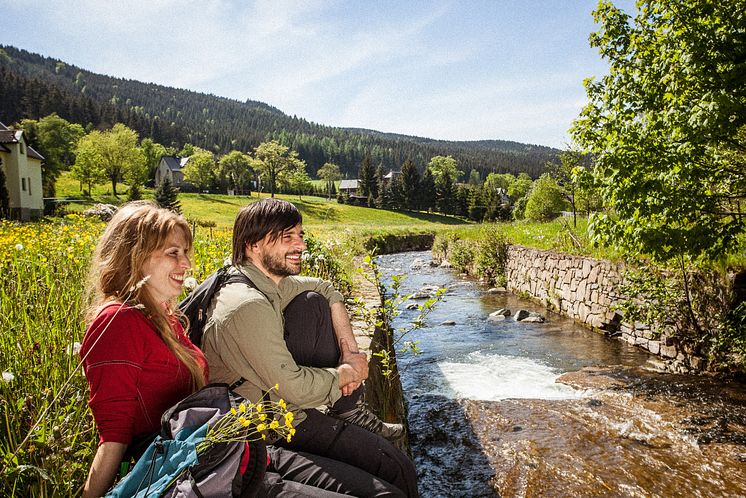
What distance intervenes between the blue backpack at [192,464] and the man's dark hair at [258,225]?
1079mm

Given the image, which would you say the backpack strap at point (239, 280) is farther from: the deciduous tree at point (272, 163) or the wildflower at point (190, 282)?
the deciduous tree at point (272, 163)

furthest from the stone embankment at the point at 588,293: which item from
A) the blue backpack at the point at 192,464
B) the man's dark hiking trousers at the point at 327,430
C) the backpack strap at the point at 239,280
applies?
the blue backpack at the point at 192,464

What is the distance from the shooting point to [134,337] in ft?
5.55

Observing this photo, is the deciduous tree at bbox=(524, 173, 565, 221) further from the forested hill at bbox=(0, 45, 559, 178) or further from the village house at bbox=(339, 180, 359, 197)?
the village house at bbox=(339, 180, 359, 197)

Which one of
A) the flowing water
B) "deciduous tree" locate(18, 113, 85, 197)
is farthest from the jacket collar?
"deciduous tree" locate(18, 113, 85, 197)

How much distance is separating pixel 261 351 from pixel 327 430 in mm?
570

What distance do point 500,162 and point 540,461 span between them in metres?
171

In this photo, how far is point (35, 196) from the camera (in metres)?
35.2

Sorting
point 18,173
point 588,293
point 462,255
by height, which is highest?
point 18,173

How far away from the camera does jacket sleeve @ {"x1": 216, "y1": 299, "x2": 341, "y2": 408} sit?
2039 millimetres

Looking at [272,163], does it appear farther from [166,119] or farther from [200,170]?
[166,119]

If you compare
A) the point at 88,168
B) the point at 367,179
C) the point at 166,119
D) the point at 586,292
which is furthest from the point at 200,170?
the point at 166,119

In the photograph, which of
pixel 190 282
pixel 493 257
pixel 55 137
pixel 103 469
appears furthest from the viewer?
pixel 55 137

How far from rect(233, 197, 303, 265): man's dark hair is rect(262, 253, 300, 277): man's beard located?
107mm
